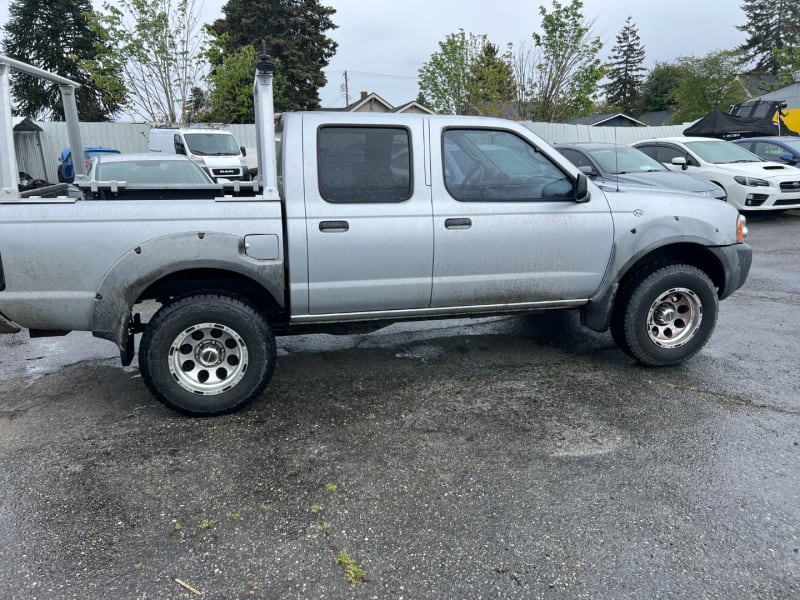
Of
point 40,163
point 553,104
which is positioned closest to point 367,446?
point 40,163

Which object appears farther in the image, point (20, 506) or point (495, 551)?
point (20, 506)

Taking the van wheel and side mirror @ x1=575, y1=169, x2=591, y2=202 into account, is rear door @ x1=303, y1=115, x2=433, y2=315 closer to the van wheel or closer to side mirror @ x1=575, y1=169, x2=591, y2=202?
the van wheel

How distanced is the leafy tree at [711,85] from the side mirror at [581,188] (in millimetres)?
42177

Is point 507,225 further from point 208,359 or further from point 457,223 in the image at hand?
point 208,359

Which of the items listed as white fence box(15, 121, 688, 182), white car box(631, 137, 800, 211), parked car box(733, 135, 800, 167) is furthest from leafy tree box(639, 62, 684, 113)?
white car box(631, 137, 800, 211)

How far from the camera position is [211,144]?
17.9 metres

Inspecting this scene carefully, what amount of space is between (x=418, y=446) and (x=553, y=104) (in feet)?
81.5

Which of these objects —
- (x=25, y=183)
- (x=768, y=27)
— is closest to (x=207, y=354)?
(x=25, y=183)

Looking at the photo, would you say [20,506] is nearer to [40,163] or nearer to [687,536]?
[687,536]

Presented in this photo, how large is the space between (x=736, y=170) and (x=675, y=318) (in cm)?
901

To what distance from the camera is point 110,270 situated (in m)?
3.65

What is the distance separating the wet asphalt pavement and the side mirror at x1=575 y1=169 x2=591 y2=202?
1.35m

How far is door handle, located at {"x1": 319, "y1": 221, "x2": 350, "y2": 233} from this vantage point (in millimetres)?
3877

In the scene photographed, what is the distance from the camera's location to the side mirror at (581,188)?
167 inches
